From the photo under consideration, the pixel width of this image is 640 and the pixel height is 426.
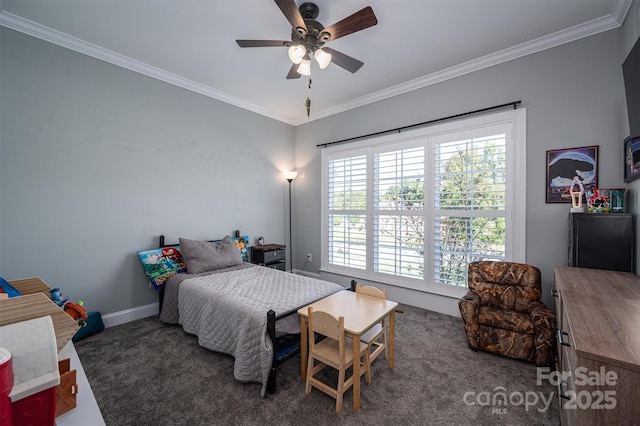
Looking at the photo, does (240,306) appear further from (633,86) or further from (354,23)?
(633,86)

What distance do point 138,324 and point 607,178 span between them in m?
4.91

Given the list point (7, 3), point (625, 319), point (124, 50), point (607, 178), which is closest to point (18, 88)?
point (7, 3)

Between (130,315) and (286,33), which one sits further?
(130,315)

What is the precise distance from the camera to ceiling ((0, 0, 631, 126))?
2133 mm

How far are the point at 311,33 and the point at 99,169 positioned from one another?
2.61m

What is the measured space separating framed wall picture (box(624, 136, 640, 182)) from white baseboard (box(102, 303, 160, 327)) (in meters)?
4.68

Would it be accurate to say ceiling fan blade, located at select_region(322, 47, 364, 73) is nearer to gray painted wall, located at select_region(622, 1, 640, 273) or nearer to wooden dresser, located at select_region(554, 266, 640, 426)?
gray painted wall, located at select_region(622, 1, 640, 273)

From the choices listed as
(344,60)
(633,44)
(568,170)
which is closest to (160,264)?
(344,60)

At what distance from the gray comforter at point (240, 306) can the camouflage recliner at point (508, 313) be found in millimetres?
1312

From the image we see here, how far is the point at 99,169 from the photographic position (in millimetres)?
2773

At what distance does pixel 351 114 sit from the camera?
4078 millimetres

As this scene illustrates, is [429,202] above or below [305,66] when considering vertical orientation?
below

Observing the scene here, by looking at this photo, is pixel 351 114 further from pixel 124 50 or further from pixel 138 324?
pixel 138 324

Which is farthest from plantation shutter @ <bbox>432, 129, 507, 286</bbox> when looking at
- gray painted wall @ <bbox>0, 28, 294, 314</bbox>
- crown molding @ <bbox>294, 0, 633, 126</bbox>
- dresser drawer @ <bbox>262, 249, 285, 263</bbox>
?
gray painted wall @ <bbox>0, 28, 294, 314</bbox>
